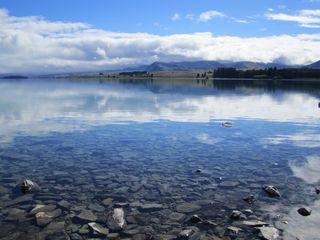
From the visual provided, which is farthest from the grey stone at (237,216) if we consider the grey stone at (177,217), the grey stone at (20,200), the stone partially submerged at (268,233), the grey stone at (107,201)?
the grey stone at (20,200)

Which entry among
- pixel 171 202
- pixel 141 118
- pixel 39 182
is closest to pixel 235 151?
pixel 171 202

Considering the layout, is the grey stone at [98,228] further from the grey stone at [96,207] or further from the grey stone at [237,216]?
the grey stone at [237,216]

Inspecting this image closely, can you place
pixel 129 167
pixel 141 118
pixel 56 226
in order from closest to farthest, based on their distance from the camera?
pixel 56 226, pixel 129 167, pixel 141 118

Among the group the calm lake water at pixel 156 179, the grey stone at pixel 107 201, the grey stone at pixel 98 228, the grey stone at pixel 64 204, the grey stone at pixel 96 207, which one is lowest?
the calm lake water at pixel 156 179

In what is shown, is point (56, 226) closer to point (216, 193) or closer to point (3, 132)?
point (216, 193)

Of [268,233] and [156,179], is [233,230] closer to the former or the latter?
[268,233]

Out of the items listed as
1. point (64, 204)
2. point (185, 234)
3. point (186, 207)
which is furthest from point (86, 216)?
point (186, 207)

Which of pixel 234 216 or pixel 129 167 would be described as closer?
pixel 234 216

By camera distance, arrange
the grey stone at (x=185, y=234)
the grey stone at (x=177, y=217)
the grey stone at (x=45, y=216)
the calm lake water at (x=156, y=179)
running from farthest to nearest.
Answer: the grey stone at (x=177, y=217)
the grey stone at (x=45, y=216)
the calm lake water at (x=156, y=179)
the grey stone at (x=185, y=234)

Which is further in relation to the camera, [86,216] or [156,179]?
[156,179]

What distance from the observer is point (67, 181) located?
22.0 meters

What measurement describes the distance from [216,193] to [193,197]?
138cm

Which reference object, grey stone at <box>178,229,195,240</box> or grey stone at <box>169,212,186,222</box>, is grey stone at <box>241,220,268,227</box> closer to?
grey stone at <box>178,229,195,240</box>

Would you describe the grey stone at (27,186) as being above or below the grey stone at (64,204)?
above
